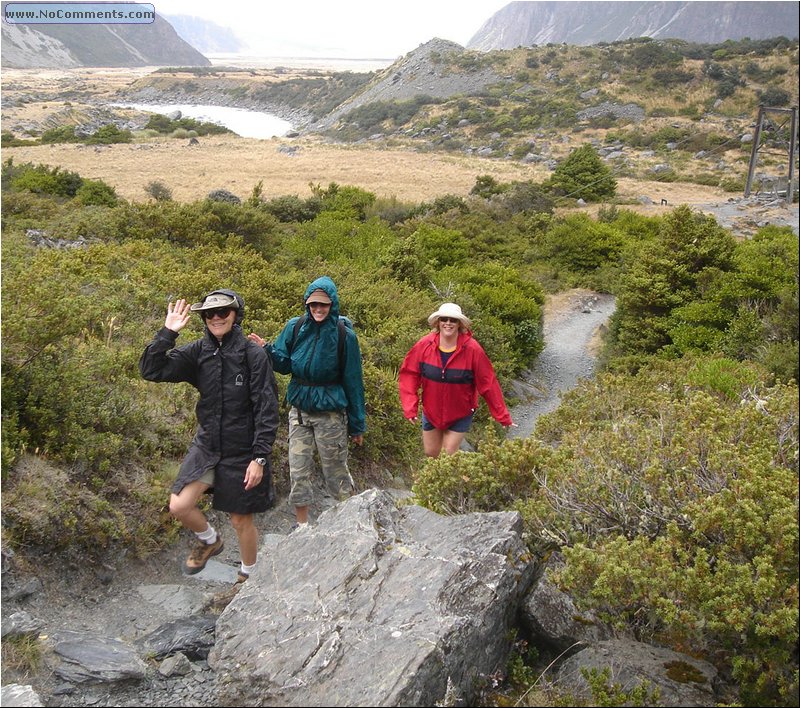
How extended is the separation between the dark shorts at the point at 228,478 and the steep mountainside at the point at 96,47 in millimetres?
73913

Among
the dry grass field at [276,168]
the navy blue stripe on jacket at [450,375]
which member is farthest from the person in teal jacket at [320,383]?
the dry grass field at [276,168]

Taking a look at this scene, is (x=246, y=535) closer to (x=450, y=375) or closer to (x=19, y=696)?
(x=19, y=696)

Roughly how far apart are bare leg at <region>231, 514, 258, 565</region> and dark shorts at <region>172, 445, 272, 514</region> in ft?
0.42

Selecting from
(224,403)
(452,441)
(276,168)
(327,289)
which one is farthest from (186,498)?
(276,168)

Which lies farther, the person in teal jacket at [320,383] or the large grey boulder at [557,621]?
the person in teal jacket at [320,383]

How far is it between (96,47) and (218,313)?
106129 millimetres

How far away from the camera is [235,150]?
42.1m

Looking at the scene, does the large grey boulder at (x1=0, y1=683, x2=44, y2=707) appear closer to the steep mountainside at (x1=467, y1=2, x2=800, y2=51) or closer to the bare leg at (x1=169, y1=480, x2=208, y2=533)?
the bare leg at (x1=169, y1=480, x2=208, y2=533)

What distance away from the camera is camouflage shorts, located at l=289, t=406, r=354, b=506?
14.6ft

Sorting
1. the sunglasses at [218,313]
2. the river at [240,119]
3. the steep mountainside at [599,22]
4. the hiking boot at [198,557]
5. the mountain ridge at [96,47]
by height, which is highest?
the mountain ridge at [96,47]

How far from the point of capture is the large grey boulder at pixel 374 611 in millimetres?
2479

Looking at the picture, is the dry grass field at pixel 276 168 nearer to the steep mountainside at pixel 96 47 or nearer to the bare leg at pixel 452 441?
the bare leg at pixel 452 441

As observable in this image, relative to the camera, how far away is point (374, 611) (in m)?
2.77

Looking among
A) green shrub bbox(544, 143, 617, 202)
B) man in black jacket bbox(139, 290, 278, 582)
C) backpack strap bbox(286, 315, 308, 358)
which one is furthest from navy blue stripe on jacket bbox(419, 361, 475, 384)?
green shrub bbox(544, 143, 617, 202)
